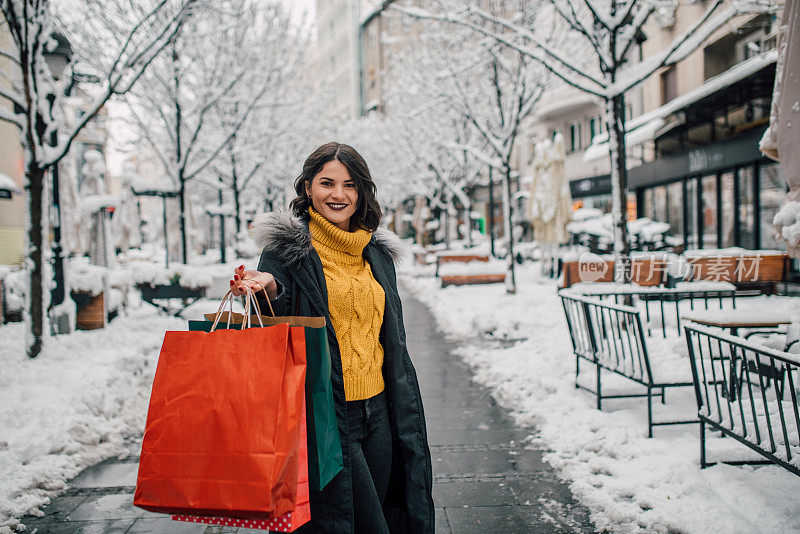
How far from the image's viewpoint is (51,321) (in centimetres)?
896

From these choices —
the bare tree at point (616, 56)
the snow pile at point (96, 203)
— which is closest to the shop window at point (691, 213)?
the bare tree at point (616, 56)

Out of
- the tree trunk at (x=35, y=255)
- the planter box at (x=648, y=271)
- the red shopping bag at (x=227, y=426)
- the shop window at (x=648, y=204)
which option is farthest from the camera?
the shop window at (x=648, y=204)

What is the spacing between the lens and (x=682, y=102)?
52.1 feet

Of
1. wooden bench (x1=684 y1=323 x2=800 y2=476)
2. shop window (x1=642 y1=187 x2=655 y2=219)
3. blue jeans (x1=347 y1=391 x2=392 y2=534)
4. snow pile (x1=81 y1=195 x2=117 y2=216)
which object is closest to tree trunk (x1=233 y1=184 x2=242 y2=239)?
snow pile (x1=81 y1=195 x2=117 y2=216)

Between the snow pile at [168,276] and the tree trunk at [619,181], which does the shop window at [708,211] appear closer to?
the tree trunk at [619,181]

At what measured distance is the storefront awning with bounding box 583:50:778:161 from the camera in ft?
40.7

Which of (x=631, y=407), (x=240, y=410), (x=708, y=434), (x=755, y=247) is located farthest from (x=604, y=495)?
(x=755, y=247)

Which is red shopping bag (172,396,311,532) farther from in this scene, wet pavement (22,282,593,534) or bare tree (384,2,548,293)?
bare tree (384,2,548,293)

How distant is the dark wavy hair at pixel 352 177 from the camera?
93.5 inches

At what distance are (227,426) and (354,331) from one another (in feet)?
2.27

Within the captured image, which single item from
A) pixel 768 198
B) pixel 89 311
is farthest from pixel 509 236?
pixel 89 311

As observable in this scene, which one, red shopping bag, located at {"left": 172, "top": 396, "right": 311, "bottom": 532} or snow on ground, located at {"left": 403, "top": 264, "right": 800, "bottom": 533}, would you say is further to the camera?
snow on ground, located at {"left": 403, "top": 264, "right": 800, "bottom": 533}

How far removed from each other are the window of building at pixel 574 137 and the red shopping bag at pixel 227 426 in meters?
35.8

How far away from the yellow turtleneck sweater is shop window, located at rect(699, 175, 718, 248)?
Answer: 1851cm
